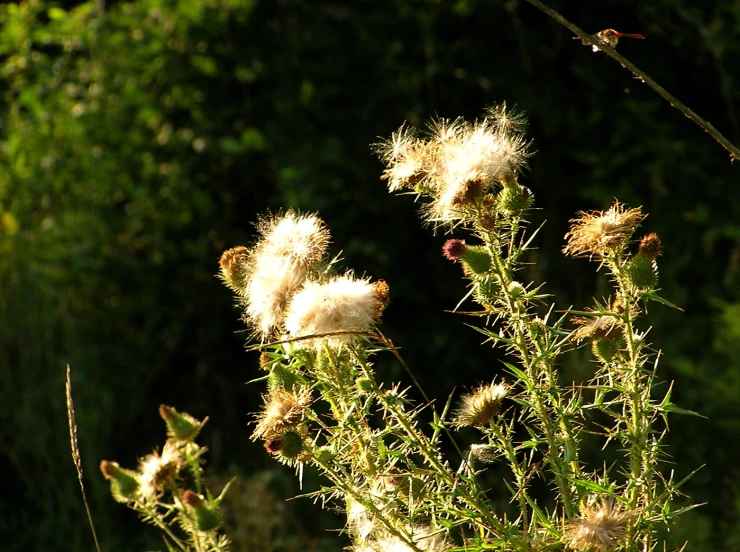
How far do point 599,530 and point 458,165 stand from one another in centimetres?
49

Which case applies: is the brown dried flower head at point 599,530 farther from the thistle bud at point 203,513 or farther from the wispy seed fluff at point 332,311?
the thistle bud at point 203,513

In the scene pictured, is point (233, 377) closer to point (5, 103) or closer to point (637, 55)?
point (5, 103)

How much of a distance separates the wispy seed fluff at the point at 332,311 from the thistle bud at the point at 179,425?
0.42 m

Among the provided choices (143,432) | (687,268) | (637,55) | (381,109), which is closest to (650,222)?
(687,268)

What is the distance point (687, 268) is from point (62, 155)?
2.66 metres

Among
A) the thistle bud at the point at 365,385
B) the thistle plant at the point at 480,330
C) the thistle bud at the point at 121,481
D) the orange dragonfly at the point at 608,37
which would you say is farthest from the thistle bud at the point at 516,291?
the thistle bud at the point at 121,481

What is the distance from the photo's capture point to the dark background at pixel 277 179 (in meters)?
3.74

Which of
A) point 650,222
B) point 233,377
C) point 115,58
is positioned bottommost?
point 233,377

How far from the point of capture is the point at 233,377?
424cm

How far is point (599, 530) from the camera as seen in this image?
118cm

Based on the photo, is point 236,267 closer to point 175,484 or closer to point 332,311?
point 332,311

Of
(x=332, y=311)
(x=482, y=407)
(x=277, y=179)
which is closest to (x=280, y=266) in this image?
(x=332, y=311)

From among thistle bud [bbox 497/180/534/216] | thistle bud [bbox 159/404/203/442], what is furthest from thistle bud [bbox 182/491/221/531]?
thistle bud [bbox 497/180/534/216]

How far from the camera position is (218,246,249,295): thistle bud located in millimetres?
1387
